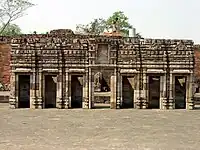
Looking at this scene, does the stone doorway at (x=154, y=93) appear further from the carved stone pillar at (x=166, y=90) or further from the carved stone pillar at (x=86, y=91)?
the carved stone pillar at (x=86, y=91)

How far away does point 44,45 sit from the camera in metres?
19.1

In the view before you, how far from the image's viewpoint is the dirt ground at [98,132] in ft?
30.5

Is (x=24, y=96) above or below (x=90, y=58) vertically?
below

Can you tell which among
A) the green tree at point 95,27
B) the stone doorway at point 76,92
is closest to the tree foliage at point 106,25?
the green tree at point 95,27

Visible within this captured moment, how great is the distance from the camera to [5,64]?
28.8 metres

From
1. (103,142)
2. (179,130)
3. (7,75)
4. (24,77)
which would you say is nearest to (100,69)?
(24,77)

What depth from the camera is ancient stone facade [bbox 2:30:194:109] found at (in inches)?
746

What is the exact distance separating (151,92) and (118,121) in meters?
6.69

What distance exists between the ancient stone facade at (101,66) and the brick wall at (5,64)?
31.5 feet

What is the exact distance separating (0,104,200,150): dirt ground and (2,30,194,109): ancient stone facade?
3.32 metres

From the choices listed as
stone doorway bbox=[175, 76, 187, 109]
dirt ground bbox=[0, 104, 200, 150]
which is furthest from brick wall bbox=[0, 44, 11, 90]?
dirt ground bbox=[0, 104, 200, 150]

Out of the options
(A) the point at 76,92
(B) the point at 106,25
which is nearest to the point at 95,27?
(B) the point at 106,25

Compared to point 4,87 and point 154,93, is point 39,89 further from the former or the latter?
point 4,87

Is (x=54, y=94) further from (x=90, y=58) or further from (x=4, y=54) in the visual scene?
(x=4, y=54)
